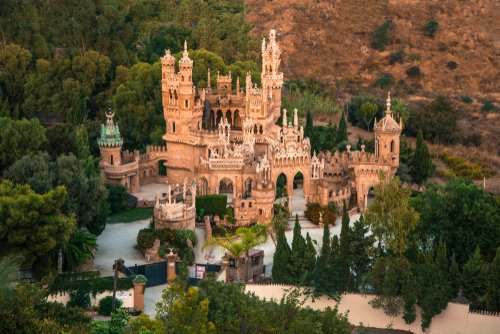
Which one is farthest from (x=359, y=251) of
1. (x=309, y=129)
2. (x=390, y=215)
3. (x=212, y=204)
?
(x=309, y=129)

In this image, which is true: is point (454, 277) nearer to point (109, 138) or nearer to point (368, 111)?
point (109, 138)

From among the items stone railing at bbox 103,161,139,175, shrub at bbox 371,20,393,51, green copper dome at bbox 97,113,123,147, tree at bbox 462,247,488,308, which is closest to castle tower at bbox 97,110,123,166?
green copper dome at bbox 97,113,123,147

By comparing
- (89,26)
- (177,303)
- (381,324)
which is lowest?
(381,324)

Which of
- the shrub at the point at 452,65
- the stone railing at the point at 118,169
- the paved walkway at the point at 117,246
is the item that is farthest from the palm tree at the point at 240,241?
the shrub at the point at 452,65

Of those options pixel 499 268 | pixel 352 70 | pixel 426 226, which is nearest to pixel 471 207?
pixel 426 226

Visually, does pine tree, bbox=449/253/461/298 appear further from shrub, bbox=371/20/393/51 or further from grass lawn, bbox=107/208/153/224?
shrub, bbox=371/20/393/51

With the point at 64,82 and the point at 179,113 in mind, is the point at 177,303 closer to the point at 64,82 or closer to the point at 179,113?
the point at 179,113
